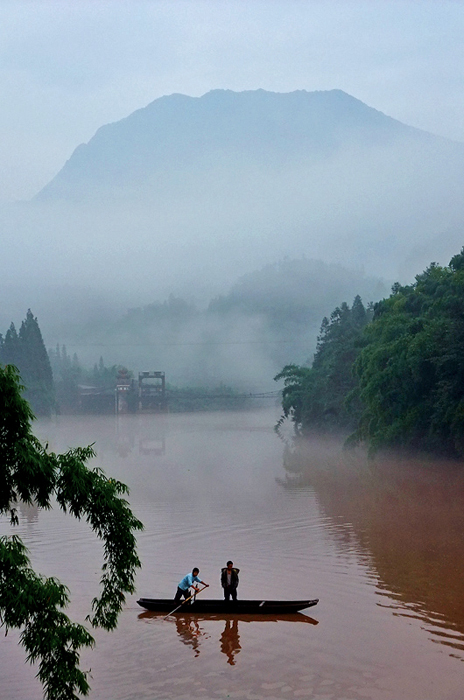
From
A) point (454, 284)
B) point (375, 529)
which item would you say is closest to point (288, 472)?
point (454, 284)

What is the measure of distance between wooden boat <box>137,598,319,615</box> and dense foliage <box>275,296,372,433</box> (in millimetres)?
43306

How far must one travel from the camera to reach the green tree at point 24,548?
894cm

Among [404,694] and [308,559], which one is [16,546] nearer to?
[404,694]

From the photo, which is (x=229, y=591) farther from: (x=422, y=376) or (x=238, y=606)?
(x=422, y=376)

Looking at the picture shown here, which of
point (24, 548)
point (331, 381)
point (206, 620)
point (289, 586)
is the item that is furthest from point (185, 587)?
point (331, 381)

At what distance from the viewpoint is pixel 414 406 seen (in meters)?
46.8

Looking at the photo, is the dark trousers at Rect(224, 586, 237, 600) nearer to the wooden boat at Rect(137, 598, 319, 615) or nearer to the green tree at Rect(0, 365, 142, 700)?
the wooden boat at Rect(137, 598, 319, 615)

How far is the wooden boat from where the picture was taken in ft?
52.5

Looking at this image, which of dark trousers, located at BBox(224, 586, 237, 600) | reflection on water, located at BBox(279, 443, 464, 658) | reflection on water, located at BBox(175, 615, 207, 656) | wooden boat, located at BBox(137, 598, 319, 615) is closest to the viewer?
reflection on water, located at BBox(175, 615, 207, 656)

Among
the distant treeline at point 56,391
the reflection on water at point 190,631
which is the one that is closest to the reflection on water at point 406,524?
the reflection on water at point 190,631

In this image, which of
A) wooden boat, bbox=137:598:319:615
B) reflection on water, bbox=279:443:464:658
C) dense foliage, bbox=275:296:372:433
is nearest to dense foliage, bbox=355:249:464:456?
reflection on water, bbox=279:443:464:658

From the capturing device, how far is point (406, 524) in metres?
27.5

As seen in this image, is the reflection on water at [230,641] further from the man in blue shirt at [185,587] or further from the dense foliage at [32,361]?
the dense foliage at [32,361]

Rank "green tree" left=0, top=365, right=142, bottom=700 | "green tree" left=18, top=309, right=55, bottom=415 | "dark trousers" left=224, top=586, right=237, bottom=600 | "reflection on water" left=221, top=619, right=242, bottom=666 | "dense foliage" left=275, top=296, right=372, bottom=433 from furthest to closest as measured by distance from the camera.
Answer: "green tree" left=18, top=309, right=55, bottom=415
"dense foliage" left=275, top=296, right=372, bottom=433
"dark trousers" left=224, top=586, right=237, bottom=600
"reflection on water" left=221, top=619, right=242, bottom=666
"green tree" left=0, top=365, right=142, bottom=700
